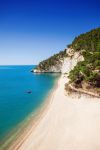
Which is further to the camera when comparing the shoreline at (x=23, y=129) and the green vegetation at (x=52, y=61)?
the green vegetation at (x=52, y=61)

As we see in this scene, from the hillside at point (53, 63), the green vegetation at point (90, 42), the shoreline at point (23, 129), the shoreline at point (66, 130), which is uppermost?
the green vegetation at point (90, 42)

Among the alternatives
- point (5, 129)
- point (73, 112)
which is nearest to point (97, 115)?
point (73, 112)

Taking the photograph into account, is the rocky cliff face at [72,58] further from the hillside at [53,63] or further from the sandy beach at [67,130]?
the sandy beach at [67,130]

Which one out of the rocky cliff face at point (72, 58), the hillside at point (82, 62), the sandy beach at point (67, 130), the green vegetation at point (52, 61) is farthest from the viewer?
the green vegetation at point (52, 61)

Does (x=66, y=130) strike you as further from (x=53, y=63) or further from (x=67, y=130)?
(x=53, y=63)

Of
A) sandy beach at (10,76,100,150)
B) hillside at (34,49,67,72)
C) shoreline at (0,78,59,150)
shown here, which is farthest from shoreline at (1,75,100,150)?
hillside at (34,49,67,72)

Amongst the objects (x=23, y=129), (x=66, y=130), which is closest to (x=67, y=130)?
(x=66, y=130)

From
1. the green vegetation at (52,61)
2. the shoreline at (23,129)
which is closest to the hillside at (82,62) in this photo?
the green vegetation at (52,61)

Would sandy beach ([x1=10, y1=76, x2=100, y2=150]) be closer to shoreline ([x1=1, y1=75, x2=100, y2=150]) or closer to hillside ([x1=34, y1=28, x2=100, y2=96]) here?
shoreline ([x1=1, y1=75, x2=100, y2=150])

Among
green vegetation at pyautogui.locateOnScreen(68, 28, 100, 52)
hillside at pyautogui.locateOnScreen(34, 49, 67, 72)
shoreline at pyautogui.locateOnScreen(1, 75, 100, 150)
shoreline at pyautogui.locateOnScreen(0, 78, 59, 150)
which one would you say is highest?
green vegetation at pyautogui.locateOnScreen(68, 28, 100, 52)

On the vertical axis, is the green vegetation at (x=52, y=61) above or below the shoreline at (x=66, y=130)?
above
